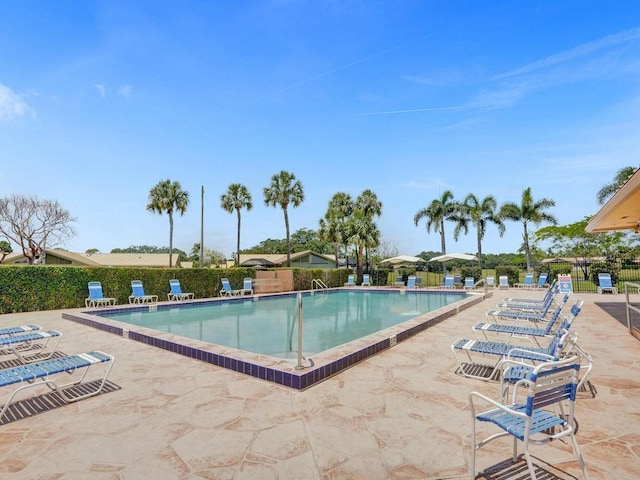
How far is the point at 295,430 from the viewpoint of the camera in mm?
3260

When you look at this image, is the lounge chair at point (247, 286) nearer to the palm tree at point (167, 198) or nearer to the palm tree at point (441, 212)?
the palm tree at point (167, 198)

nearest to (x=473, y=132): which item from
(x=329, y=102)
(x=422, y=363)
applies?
(x=329, y=102)

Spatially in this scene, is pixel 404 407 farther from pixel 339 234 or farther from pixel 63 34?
pixel 339 234

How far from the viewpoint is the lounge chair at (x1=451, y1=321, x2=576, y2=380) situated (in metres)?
3.89

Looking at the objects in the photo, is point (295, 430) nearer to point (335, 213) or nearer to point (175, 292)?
point (175, 292)

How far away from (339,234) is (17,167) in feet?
Answer: 82.3

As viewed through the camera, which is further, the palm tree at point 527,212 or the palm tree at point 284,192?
the palm tree at point 284,192

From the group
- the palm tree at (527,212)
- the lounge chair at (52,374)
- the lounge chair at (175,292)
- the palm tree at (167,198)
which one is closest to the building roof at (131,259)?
the palm tree at (167,198)

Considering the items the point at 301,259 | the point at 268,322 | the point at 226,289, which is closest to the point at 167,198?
the point at 301,259

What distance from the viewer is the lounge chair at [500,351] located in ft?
12.8

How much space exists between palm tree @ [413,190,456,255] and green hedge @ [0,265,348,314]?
74.2 ft

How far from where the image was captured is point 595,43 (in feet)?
34.7

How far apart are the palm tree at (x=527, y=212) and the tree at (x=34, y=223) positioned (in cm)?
4292

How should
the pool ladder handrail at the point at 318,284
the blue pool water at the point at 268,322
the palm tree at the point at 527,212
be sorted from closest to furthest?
the blue pool water at the point at 268,322 → the pool ladder handrail at the point at 318,284 → the palm tree at the point at 527,212
